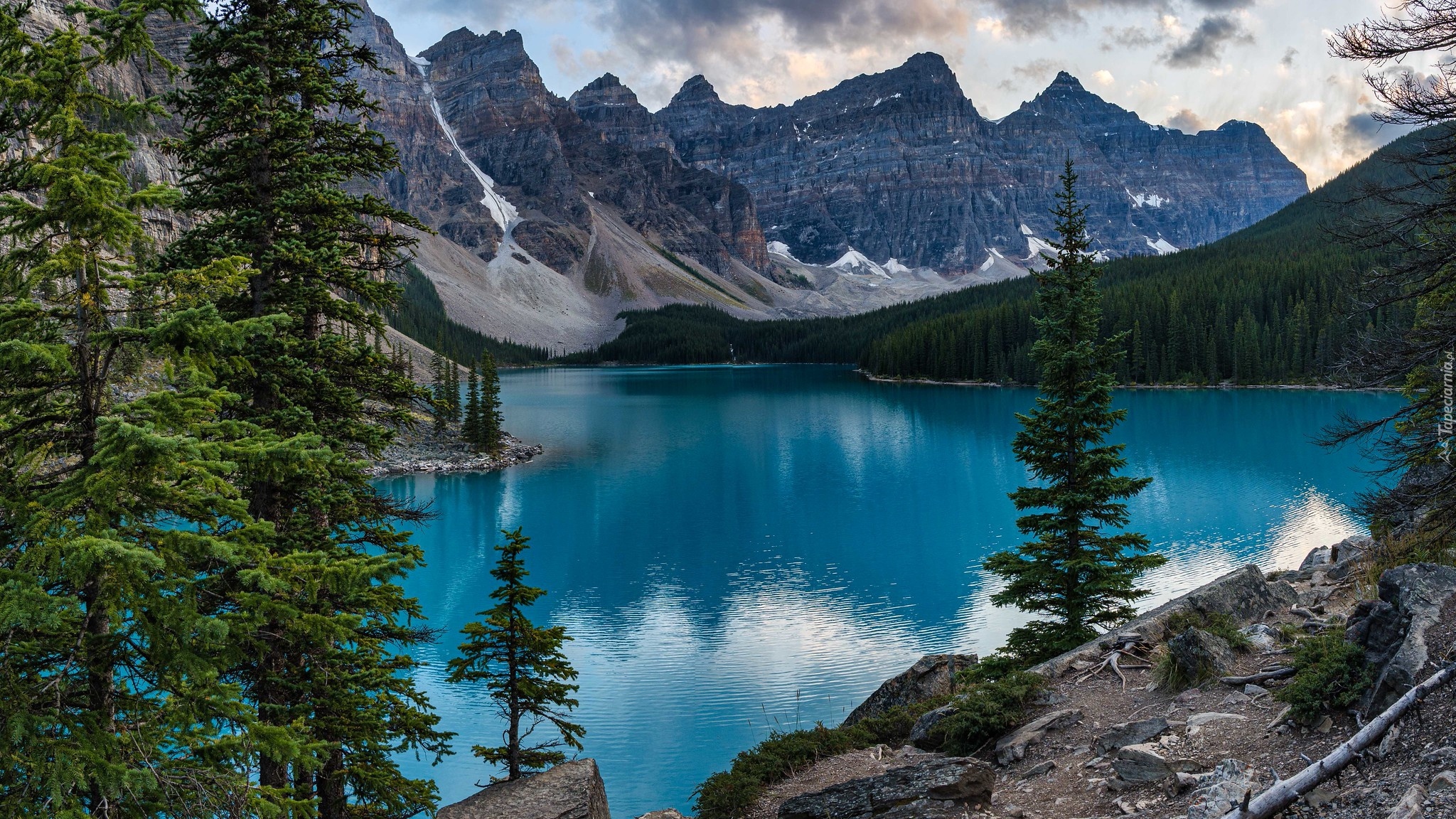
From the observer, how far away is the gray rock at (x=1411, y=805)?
6.36 metres

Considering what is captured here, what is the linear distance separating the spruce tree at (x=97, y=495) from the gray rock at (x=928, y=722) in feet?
34.4

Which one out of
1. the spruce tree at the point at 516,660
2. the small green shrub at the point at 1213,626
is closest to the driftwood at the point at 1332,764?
the small green shrub at the point at 1213,626

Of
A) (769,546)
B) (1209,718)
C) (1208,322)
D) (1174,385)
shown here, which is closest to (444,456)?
(769,546)

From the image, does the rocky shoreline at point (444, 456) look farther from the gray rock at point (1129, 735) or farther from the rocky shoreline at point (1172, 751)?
the gray rock at point (1129, 735)

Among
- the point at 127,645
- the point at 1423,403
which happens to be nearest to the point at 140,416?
the point at 127,645

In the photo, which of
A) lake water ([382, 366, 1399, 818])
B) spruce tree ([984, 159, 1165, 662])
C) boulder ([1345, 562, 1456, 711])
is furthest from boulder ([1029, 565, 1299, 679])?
lake water ([382, 366, 1399, 818])

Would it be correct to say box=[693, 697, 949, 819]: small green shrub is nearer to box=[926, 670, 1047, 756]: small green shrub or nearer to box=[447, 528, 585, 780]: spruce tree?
box=[926, 670, 1047, 756]: small green shrub

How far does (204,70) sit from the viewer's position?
35.5 feet

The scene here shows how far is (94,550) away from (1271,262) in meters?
152

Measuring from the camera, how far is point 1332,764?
289 inches

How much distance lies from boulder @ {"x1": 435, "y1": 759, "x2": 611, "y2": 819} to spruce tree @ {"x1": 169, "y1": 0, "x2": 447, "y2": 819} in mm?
832

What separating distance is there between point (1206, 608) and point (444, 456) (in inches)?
2297

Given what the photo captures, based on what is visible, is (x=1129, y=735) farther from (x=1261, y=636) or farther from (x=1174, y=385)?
(x=1174, y=385)

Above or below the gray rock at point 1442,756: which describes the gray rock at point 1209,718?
below
